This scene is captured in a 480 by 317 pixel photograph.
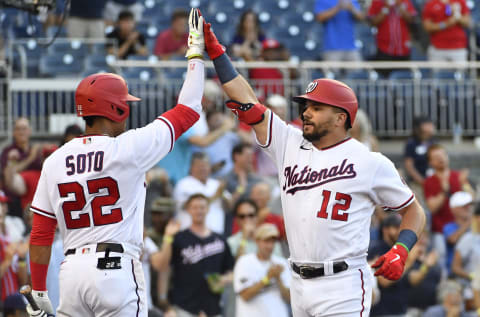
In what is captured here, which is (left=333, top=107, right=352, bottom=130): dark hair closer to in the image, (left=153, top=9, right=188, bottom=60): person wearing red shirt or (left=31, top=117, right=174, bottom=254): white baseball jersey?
(left=31, top=117, right=174, bottom=254): white baseball jersey

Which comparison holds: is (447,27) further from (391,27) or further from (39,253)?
(39,253)

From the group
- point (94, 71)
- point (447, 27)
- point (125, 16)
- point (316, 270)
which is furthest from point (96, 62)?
point (316, 270)

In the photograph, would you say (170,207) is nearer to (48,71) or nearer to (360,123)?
(360,123)

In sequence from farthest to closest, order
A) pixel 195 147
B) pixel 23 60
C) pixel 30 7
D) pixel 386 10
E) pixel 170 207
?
pixel 386 10
pixel 23 60
pixel 195 147
pixel 170 207
pixel 30 7

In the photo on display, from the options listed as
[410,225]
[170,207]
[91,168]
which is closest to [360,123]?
[170,207]

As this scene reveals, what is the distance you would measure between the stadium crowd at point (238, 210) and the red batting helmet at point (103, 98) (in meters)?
1.58

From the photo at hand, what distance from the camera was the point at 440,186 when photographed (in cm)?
1212

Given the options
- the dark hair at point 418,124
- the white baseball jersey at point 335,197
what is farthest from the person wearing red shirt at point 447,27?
the white baseball jersey at point 335,197

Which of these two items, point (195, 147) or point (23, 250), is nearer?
point (23, 250)

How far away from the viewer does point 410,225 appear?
6.18m

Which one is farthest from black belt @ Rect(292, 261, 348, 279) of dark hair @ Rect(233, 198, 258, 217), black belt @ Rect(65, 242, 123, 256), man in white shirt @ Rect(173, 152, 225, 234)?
man in white shirt @ Rect(173, 152, 225, 234)

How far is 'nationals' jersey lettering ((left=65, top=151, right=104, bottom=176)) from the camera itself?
18.8ft

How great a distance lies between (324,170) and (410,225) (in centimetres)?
65

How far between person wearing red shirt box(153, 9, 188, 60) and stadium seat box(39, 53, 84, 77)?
1.11 metres
